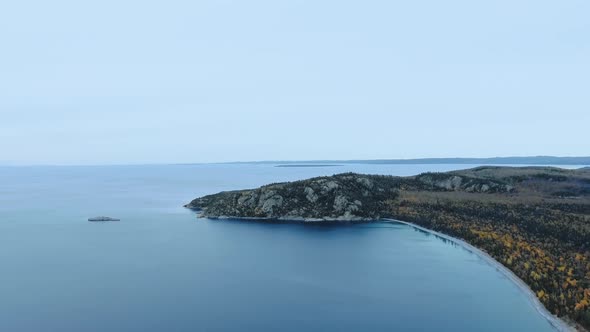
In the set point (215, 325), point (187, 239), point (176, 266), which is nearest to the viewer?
point (215, 325)

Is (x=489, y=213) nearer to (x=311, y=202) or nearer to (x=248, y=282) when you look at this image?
(x=311, y=202)

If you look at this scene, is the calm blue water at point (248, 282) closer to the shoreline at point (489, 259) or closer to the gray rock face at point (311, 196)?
the shoreline at point (489, 259)

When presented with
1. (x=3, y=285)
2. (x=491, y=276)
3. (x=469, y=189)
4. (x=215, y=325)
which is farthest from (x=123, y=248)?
(x=469, y=189)

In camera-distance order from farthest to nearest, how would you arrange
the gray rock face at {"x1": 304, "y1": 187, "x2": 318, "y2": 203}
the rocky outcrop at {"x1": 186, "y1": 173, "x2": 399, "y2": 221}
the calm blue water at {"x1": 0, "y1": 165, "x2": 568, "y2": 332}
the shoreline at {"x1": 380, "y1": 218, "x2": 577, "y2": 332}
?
the gray rock face at {"x1": 304, "y1": 187, "x2": 318, "y2": 203}
the rocky outcrop at {"x1": 186, "y1": 173, "x2": 399, "y2": 221}
the calm blue water at {"x1": 0, "y1": 165, "x2": 568, "y2": 332}
the shoreline at {"x1": 380, "y1": 218, "x2": 577, "y2": 332}

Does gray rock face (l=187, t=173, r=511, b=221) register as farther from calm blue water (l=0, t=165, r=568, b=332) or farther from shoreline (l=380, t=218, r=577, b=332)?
shoreline (l=380, t=218, r=577, b=332)

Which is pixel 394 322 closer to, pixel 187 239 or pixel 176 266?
pixel 176 266

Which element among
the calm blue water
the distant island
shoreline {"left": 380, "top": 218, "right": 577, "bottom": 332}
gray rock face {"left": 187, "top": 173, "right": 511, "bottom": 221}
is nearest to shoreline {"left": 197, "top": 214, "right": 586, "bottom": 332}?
shoreline {"left": 380, "top": 218, "right": 577, "bottom": 332}

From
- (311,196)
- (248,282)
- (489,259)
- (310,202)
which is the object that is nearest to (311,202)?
(310,202)
